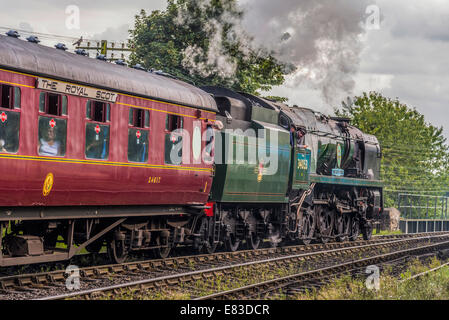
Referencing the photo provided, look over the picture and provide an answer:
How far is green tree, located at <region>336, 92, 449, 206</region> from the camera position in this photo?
208 ft

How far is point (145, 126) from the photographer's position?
13.4 m

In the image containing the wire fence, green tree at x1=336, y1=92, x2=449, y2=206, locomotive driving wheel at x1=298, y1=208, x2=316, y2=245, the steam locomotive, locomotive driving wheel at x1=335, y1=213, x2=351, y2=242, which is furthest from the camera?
green tree at x1=336, y1=92, x2=449, y2=206

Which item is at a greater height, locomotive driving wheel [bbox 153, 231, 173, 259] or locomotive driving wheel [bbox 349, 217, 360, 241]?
locomotive driving wheel [bbox 153, 231, 173, 259]

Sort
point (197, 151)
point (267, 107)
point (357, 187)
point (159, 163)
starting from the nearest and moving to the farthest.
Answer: point (159, 163), point (197, 151), point (267, 107), point (357, 187)

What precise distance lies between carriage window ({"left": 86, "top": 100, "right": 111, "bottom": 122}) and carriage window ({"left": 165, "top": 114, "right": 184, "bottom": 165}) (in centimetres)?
197

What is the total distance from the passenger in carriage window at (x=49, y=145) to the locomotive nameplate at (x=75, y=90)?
688 mm

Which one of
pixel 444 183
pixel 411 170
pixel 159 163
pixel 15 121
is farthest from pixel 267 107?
pixel 444 183

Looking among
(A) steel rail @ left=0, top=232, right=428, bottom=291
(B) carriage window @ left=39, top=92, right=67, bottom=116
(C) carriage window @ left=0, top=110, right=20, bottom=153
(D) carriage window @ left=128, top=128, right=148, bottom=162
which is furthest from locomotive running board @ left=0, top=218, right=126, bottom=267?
(B) carriage window @ left=39, top=92, right=67, bottom=116

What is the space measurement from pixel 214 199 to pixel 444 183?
204 ft

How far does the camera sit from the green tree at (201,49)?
85.4 ft

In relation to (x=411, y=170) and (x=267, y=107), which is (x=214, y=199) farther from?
(x=411, y=170)

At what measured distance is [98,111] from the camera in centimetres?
1217

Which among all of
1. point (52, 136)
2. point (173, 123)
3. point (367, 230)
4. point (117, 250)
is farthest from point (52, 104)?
point (367, 230)

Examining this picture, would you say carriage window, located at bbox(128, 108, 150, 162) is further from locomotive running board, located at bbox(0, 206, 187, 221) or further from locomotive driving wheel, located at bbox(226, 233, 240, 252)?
locomotive driving wheel, located at bbox(226, 233, 240, 252)
